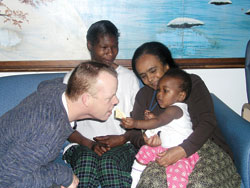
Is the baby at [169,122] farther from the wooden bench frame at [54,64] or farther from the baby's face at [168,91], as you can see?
the wooden bench frame at [54,64]

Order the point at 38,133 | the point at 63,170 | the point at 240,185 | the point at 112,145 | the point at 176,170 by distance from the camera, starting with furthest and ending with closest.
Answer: the point at 112,145 < the point at 240,185 < the point at 176,170 < the point at 63,170 < the point at 38,133

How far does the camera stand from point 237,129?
5.92 feet

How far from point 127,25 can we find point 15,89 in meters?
1.20

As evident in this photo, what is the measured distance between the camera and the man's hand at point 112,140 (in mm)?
1993

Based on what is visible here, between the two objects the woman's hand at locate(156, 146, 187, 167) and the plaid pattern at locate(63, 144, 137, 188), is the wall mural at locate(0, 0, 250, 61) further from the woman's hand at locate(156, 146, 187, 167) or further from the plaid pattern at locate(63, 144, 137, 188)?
the woman's hand at locate(156, 146, 187, 167)

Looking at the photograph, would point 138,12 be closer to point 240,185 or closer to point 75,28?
point 75,28

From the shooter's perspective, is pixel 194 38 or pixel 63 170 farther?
pixel 194 38

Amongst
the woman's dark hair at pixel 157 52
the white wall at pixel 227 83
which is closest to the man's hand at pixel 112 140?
the woman's dark hair at pixel 157 52

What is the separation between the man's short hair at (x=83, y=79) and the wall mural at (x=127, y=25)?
120 centimetres

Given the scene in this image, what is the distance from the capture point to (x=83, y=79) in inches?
56.3

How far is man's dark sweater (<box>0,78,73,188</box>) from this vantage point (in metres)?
1.24

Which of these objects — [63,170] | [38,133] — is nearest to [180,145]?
[63,170]

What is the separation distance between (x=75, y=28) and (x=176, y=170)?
1657mm

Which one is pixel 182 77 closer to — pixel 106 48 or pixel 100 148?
pixel 106 48
